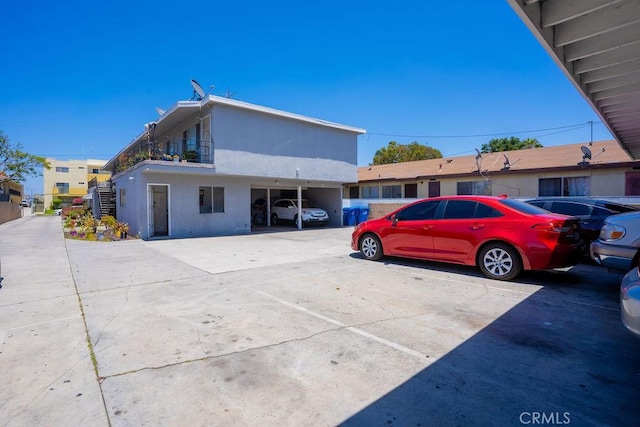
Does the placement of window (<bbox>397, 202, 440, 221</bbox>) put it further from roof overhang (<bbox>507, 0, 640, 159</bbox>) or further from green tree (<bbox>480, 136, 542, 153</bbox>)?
green tree (<bbox>480, 136, 542, 153</bbox>)

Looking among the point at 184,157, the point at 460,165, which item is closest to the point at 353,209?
the point at 460,165

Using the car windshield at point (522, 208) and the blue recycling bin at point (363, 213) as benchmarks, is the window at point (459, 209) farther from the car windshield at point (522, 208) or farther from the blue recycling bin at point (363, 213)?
the blue recycling bin at point (363, 213)

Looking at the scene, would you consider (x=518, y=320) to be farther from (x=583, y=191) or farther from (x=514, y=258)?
(x=583, y=191)

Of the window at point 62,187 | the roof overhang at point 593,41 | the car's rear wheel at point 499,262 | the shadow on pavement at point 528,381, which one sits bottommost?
the shadow on pavement at point 528,381

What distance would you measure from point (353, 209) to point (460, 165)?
7727mm

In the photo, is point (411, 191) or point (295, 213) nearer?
point (295, 213)

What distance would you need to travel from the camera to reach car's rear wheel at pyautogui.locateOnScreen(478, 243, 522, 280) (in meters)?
6.43

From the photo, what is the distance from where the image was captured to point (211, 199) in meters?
16.1

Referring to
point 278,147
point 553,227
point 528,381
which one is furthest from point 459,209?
point 278,147

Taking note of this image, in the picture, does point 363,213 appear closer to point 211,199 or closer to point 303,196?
point 303,196

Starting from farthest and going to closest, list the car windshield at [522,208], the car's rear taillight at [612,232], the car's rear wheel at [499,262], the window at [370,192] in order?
the window at [370,192], the car windshield at [522,208], the car's rear wheel at [499,262], the car's rear taillight at [612,232]

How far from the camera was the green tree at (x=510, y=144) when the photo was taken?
39266mm

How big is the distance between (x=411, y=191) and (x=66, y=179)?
208 feet

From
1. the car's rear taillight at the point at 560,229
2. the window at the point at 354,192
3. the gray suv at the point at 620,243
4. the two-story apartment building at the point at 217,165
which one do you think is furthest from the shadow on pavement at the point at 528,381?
the window at the point at 354,192
